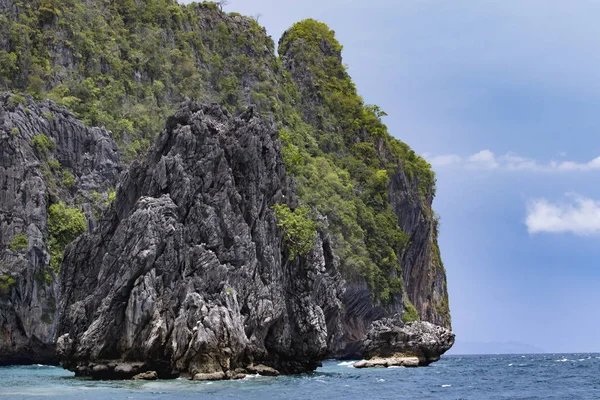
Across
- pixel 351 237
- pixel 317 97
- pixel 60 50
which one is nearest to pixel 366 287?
pixel 351 237

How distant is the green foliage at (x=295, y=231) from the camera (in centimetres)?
5144

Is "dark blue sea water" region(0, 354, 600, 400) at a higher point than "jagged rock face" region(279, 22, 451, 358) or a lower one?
lower

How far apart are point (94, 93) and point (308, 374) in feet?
141

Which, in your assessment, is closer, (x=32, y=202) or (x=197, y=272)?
(x=197, y=272)

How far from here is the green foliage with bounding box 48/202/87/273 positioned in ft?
219

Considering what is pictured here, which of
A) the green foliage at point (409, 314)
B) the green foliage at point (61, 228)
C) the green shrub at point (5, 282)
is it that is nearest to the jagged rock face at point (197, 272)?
the green shrub at point (5, 282)

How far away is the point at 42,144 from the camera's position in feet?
230

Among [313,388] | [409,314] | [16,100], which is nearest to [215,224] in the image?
[313,388]

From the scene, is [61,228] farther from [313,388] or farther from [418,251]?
[418,251]

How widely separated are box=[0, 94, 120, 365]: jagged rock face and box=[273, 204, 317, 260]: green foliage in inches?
933

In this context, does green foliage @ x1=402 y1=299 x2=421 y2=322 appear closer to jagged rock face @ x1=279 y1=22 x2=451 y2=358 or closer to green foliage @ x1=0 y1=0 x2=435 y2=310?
jagged rock face @ x1=279 y1=22 x2=451 y2=358

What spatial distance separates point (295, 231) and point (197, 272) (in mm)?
10564

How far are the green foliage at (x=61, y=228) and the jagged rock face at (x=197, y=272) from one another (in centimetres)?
2106

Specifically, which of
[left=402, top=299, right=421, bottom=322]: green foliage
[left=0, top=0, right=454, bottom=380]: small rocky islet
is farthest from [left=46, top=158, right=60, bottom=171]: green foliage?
[left=402, top=299, right=421, bottom=322]: green foliage
